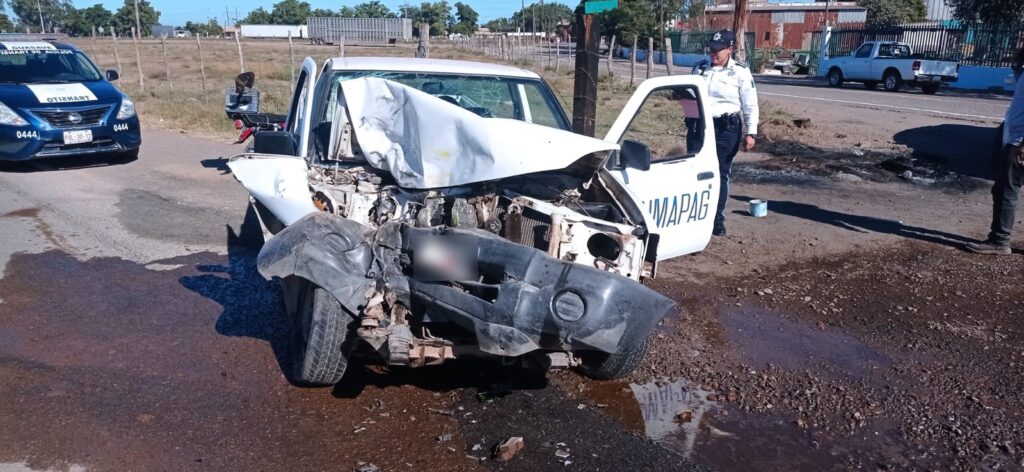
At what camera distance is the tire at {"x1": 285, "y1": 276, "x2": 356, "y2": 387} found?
13.2ft

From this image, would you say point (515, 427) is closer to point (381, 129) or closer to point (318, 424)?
point (318, 424)

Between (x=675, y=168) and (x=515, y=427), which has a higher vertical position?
(x=675, y=168)

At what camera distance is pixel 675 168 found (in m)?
5.59

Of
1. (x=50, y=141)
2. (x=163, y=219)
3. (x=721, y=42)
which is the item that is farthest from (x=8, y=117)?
(x=721, y=42)

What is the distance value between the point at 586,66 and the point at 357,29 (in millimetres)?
62087

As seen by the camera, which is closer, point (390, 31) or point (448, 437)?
point (448, 437)

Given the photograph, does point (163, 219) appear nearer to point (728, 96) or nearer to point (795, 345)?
point (728, 96)

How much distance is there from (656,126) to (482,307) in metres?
12.6

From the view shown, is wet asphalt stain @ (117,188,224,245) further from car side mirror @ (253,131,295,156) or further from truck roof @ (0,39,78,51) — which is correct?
truck roof @ (0,39,78,51)

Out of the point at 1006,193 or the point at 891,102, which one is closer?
the point at 1006,193

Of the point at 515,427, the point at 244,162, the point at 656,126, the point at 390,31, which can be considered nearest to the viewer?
the point at 515,427

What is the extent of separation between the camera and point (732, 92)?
7211 millimetres

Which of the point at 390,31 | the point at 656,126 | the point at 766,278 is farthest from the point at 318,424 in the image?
the point at 390,31

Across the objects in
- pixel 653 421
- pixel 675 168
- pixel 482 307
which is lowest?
pixel 653 421
